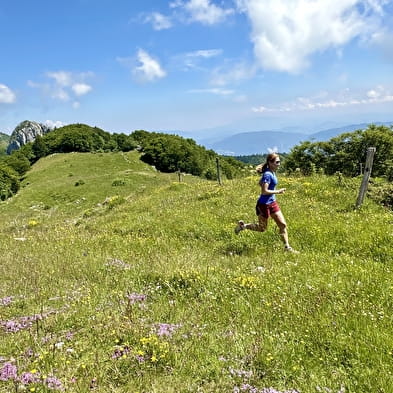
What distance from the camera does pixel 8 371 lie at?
15.8 ft

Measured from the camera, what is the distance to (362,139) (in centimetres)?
5784

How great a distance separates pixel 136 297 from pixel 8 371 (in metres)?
2.94

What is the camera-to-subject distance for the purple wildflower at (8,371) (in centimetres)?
468

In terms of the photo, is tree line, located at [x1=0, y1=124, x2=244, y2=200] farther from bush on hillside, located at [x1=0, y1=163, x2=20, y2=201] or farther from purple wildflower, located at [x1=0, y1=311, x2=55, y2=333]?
purple wildflower, located at [x1=0, y1=311, x2=55, y2=333]

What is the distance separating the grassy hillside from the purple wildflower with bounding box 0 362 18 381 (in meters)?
0.02

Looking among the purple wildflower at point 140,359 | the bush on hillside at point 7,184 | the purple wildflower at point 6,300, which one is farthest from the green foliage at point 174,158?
the purple wildflower at point 140,359

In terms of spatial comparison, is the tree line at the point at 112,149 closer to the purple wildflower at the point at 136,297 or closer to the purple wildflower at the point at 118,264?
the purple wildflower at the point at 118,264

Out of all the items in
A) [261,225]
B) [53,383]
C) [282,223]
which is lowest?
[53,383]

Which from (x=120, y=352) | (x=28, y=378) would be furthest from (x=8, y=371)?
(x=120, y=352)

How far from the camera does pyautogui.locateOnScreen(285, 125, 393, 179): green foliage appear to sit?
54.4m

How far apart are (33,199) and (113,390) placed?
5733cm

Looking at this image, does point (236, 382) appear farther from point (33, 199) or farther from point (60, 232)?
point (33, 199)

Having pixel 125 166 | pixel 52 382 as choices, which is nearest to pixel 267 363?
pixel 52 382

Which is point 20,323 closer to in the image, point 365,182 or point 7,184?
point 365,182
